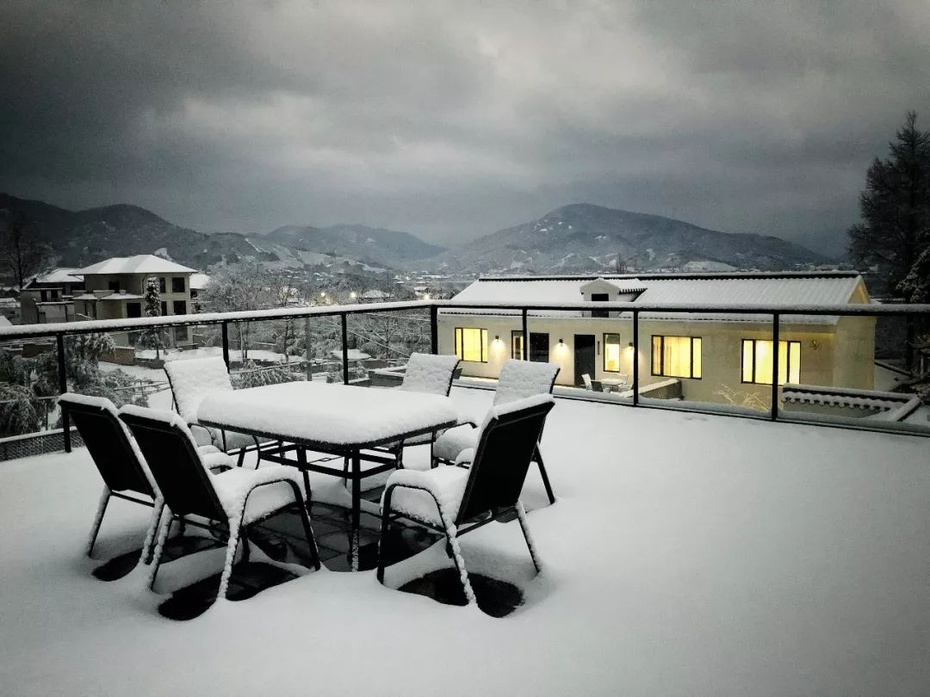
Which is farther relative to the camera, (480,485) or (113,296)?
(113,296)

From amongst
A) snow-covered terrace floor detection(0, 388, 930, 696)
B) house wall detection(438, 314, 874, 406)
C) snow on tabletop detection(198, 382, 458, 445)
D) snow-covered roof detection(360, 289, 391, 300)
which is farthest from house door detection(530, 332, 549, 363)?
snow-covered roof detection(360, 289, 391, 300)

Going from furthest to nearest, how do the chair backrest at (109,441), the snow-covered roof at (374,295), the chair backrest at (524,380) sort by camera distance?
the snow-covered roof at (374,295), the chair backrest at (524,380), the chair backrest at (109,441)

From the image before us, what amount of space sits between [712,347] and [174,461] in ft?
37.8

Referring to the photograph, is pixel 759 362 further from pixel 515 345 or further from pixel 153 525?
pixel 153 525

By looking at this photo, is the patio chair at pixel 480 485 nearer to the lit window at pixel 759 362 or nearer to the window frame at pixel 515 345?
the window frame at pixel 515 345

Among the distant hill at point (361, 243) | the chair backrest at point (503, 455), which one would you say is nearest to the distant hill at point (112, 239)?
the distant hill at point (361, 243)

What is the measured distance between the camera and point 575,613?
2736mm

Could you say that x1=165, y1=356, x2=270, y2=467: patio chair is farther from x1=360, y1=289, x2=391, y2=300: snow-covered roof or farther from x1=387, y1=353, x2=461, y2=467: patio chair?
x1=360, y1=289, x2=391, y2=300: snow-covered roof

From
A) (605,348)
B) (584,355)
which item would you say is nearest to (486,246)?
(584,355)

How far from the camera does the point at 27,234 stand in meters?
40.5

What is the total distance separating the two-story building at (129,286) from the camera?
39.1 metres

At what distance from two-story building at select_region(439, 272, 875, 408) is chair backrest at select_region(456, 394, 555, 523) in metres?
1.55

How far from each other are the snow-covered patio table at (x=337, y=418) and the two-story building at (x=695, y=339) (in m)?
1.17

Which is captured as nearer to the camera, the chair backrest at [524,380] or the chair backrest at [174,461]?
the chair backrest at [174,461]
